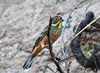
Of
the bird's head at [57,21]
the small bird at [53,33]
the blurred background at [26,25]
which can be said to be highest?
the bird's head at [57,21]

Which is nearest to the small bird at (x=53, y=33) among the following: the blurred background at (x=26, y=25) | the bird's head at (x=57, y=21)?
the bird's head at (x=57, y=21)

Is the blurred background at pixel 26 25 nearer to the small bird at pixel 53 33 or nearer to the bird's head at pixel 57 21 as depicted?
the small bird at pixel 53 33

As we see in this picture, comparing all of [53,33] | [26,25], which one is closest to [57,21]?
[53,33]

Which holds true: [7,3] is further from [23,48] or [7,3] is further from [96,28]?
[96,28]

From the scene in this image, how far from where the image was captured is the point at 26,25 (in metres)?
5.70

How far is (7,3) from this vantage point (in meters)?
6.71

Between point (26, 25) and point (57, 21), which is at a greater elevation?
point (57, 21)

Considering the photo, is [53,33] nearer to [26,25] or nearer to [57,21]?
[57,21]

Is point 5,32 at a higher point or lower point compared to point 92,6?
lower

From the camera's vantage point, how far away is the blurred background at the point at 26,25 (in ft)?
14.6

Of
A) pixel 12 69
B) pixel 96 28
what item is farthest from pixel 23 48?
pixel 96 28

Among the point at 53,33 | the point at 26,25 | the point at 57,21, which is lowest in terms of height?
the point at 26,25

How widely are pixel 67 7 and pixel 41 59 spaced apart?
168 cm

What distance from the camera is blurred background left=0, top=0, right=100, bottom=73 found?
4457 mm
